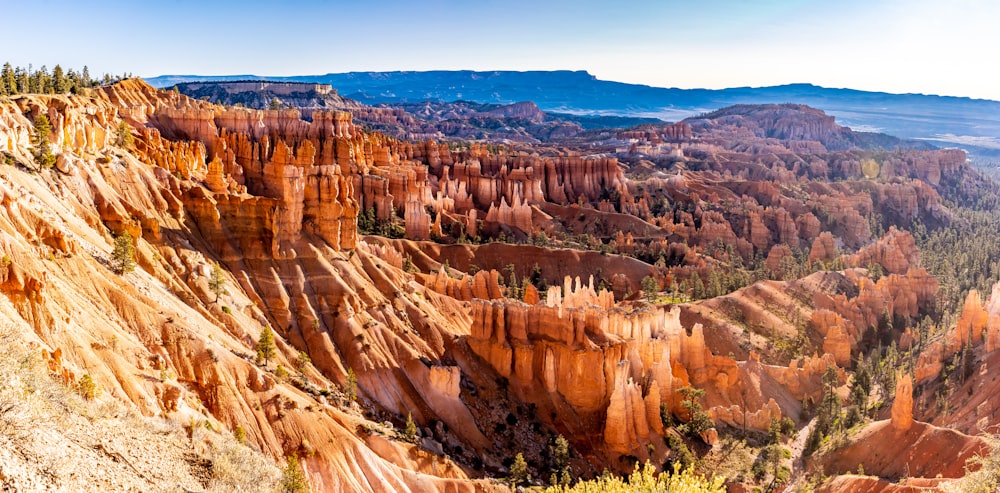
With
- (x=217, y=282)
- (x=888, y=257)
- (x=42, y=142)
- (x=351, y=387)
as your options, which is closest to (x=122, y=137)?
(x=42, y=142)

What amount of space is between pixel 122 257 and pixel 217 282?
626 cm

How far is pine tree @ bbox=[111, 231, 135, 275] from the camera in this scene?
3634 centimetres

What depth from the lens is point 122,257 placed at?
36625 mm

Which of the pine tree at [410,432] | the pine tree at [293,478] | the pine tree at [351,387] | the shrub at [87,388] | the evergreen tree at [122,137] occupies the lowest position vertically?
the pine tree at [410,432]

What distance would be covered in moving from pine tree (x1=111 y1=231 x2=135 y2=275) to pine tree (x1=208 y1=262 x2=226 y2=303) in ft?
16.8

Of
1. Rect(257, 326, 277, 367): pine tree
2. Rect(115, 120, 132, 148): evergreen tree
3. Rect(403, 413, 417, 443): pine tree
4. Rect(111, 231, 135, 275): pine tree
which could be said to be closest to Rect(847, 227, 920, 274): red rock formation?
Rect(403, 413, 417, 443): pine tree

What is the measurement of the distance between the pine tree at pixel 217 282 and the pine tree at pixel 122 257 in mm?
5117

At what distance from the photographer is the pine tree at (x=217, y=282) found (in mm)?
42094

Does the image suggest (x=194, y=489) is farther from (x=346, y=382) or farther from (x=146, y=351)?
(x=346, y=382)

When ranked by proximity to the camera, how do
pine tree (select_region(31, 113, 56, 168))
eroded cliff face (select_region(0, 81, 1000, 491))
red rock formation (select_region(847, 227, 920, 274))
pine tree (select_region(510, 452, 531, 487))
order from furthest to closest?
1. red rock formation (select_region(847, 227, 920, 274))
2. pine tree (select_region(31, 113, 56, 168))
3. pine tree (select_region(510, 452, 531, 487))
4. eroded cliff face (select_region(0, 81, 1000, 491))

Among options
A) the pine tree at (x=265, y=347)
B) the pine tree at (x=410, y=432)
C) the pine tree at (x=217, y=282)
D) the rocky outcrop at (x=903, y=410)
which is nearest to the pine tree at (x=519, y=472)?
the pine tree at (x=410, y=432)

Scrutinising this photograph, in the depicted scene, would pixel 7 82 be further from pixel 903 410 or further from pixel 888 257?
pixel 888 257

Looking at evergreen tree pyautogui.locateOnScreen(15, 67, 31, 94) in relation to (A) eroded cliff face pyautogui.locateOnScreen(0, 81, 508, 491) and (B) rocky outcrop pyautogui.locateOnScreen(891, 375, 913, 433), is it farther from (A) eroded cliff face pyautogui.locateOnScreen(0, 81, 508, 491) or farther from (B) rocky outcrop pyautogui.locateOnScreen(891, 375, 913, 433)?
(B) rocky outcrop pyautogui.locateOnScreen(891, 375, 913, 433)

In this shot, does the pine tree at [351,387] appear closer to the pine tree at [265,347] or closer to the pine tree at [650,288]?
the pine tree at [265,347]
